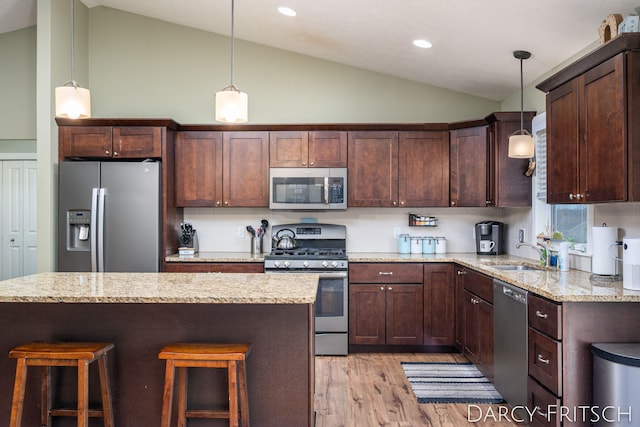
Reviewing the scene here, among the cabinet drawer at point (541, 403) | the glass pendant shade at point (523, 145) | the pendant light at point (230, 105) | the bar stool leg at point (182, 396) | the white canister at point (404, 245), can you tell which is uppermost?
the pendant light at point (230, 105)

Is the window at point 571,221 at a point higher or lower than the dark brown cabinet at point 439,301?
higher

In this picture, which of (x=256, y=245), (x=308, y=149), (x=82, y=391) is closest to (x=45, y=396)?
(x=82, y=391)

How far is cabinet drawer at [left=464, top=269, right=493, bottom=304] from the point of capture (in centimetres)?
338

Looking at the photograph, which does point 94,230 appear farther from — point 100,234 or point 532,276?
point 532,276

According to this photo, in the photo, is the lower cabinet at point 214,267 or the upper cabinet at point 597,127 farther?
the lower cabinet at point 214,267

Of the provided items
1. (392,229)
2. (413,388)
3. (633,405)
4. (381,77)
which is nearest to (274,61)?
(381,77)

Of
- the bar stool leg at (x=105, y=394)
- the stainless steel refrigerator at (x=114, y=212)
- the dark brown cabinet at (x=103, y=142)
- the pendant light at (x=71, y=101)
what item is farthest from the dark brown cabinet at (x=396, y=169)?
the bar stool leg at (x=105, y=394)

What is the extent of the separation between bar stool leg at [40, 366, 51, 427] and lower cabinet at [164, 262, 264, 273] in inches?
75.3

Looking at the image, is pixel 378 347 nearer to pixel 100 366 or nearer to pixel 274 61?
pixel 100 366

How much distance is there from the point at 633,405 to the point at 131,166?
157 inches

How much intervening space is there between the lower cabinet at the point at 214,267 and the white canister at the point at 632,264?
9.27 feet

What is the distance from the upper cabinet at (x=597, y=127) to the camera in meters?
2.32

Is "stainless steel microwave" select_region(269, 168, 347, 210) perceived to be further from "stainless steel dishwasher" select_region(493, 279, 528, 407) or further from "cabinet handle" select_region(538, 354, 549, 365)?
"cabinet handle" select_region(538, 354, 549, 365)

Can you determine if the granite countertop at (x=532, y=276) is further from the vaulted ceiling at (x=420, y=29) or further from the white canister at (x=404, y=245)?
the vaulted ceiling at (x=420, y=29)
